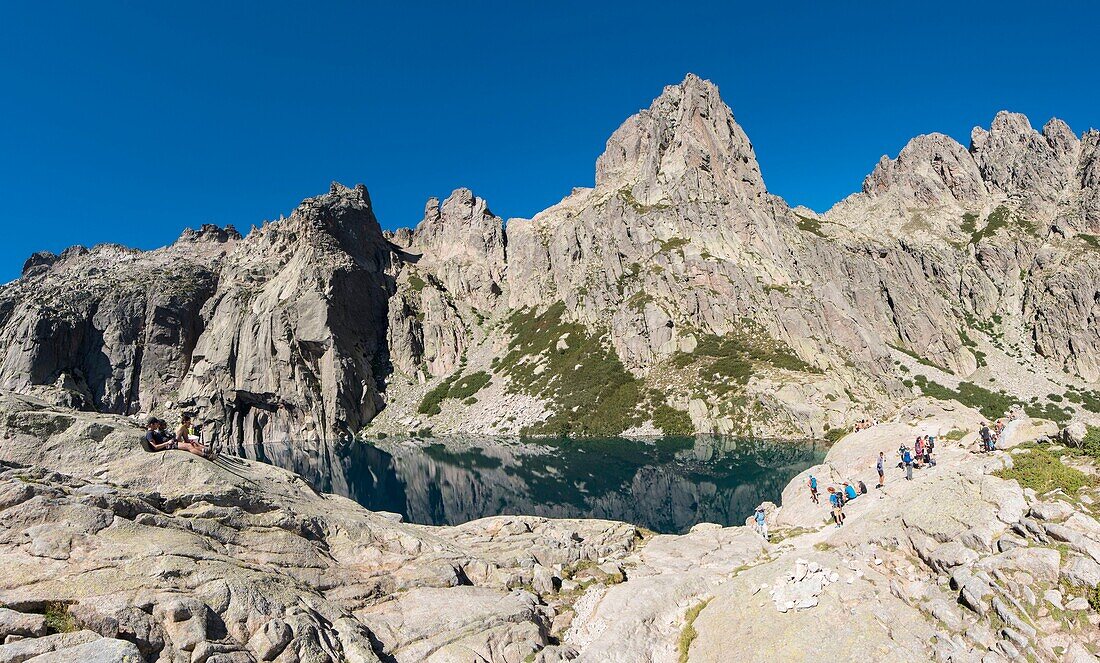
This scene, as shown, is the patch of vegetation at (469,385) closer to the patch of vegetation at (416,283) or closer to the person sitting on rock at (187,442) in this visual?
the patch of vegetation at (416,283)

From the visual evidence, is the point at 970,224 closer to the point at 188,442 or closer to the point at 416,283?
the point at 416,283

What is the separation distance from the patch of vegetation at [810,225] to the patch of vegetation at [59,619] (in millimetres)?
180810

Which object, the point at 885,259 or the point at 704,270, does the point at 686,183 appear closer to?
the point at 704,270

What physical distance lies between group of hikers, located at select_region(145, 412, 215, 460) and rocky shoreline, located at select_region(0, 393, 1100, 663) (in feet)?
1.83

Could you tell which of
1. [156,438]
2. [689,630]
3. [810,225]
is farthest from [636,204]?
[156,438]

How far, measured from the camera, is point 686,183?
493 feet

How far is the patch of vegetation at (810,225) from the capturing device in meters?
163

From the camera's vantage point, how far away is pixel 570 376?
403 ft

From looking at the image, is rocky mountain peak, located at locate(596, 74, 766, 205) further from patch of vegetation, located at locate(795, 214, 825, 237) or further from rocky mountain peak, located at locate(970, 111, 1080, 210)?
rocky mountain peak, located at locate(970, 111, 1080, 210)

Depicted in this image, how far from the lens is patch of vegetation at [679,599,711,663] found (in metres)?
13.7

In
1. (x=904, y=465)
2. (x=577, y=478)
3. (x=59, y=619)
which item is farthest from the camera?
(x=577, y=478)

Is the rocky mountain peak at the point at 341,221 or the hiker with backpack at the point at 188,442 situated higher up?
the rocky mountain peak at the point at 341,221

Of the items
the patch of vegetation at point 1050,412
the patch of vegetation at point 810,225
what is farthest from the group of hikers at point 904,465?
the patch of vegetation at point 810,225

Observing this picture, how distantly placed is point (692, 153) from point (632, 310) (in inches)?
2484
